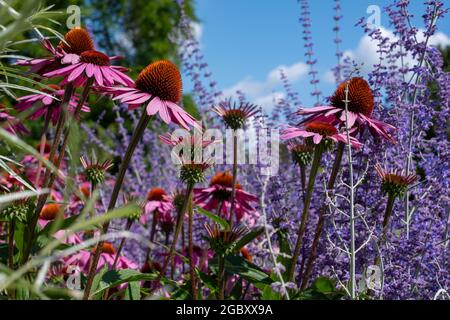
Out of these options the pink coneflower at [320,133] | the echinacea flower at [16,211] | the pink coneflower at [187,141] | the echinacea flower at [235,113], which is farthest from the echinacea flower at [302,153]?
the echinacea flower at [16,211]

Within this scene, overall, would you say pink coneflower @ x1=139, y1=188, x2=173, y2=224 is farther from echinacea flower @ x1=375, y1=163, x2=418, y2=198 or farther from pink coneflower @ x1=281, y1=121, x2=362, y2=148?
echinacea flower @ x1=375, y1=163, x2=418, y2=198

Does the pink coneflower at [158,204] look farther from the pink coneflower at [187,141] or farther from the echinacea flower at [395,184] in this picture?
the echinacea flower at [395,184]

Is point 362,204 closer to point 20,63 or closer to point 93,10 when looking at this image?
point 20,63

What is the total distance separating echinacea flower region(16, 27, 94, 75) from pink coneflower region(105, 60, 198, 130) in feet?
0.48

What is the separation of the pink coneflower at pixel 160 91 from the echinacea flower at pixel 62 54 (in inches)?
5.8

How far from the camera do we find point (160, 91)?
1163mm

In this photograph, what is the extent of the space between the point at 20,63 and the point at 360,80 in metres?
0.76

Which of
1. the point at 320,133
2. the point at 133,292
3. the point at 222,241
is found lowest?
the point at 133,292

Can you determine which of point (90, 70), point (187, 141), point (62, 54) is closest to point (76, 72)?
point (90, 70)

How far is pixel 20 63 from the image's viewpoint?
3.70ft

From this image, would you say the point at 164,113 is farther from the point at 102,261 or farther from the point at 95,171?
the point at 102,261

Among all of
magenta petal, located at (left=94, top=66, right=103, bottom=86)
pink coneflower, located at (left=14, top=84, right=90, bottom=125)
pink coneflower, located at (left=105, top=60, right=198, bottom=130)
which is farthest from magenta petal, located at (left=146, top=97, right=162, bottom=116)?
pink coneflower, located at (left=14, top=84, right=90, bottom=125)

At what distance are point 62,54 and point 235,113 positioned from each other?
1.61ft

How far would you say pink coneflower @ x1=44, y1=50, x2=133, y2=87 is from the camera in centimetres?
113
